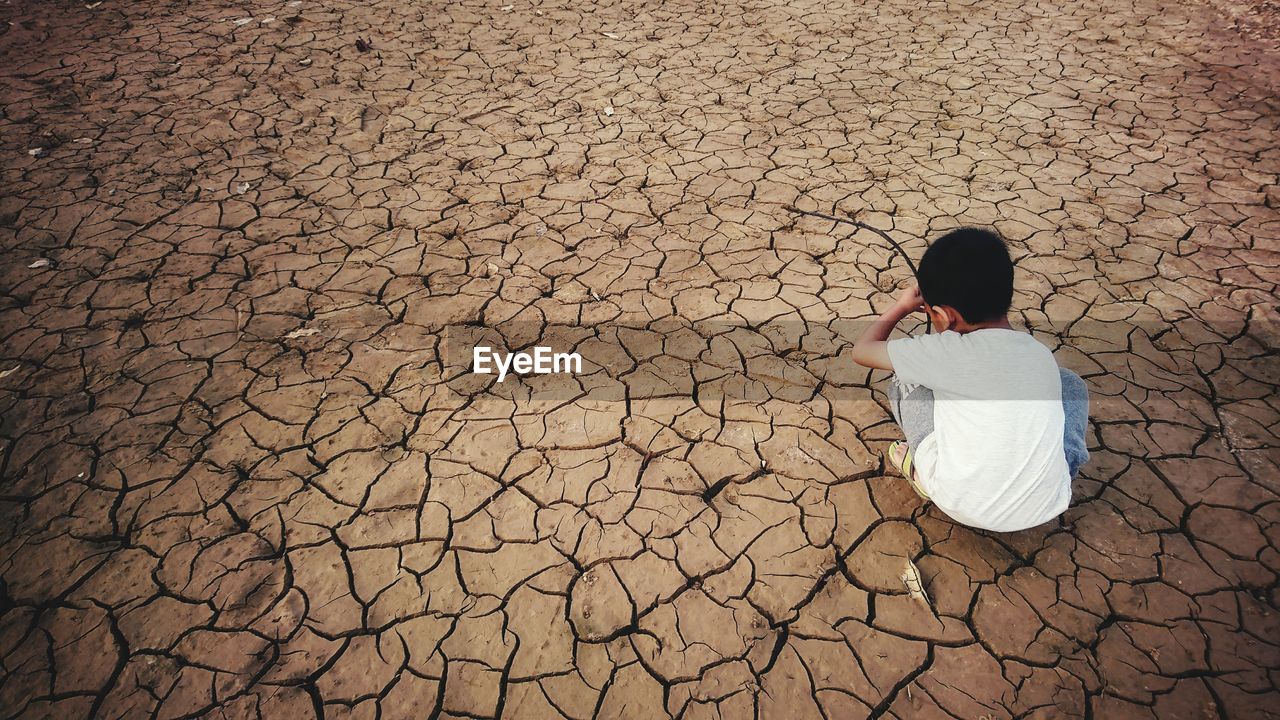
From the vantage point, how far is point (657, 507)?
213cm

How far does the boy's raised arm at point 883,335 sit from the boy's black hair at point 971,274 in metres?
0.18

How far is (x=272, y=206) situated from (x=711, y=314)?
8.96 ft

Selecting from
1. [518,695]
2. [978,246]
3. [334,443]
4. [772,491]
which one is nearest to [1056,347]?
[978,246]

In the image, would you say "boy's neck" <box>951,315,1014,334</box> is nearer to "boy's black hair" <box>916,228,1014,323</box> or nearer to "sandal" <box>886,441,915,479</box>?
"boy's black hair" <box>916,228,1014,323</box>

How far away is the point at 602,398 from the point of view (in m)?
2.54

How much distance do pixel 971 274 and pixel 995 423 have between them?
0.43m

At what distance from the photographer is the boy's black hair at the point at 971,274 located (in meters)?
1.67

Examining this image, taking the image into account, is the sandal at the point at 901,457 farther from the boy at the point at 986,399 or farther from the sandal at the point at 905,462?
the boy at the point at 986,399

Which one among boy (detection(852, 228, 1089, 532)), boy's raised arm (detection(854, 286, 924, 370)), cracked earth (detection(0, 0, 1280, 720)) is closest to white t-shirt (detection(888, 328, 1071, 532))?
boy (detection(852, 228, 1089, 532))

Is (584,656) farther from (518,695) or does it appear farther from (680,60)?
(680,60)

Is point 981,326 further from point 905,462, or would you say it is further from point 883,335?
point 905,462

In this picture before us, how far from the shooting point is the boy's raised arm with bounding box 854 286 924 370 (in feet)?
6.56

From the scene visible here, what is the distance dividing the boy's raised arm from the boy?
3.5 inches

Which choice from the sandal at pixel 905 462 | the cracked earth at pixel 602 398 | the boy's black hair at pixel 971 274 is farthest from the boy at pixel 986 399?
the cracked earth at pixel 602 398
